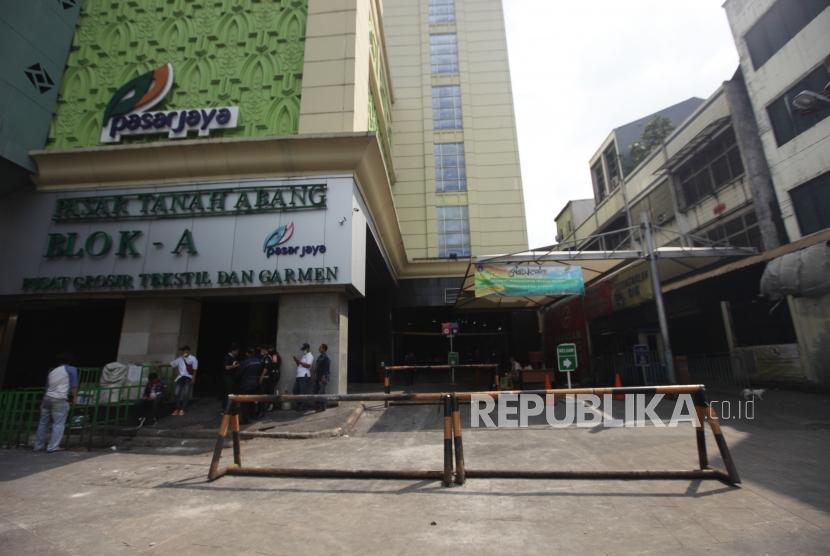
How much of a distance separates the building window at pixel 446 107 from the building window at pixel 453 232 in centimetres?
616

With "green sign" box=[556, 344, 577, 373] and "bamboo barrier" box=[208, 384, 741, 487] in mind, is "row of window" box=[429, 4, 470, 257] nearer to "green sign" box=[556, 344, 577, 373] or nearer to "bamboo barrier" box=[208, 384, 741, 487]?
"green sign" box=[556, 344, 577, 373]

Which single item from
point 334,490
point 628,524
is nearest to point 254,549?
point 334,490

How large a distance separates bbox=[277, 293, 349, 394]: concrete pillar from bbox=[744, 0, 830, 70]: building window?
16.6 meters

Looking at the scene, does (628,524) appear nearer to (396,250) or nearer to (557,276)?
(557,276)

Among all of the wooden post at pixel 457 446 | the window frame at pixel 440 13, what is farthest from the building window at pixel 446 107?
the wooden post at pixel 457 446

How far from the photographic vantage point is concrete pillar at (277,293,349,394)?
10.4m

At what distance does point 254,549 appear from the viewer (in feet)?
9.70

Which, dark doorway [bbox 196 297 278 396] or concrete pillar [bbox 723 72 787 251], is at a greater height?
concrete pillar [bbox 723 72 787 251]

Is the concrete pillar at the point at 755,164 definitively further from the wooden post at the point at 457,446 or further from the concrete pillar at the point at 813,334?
the wooden post at the point at 457,446

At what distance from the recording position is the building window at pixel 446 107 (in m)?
25.9

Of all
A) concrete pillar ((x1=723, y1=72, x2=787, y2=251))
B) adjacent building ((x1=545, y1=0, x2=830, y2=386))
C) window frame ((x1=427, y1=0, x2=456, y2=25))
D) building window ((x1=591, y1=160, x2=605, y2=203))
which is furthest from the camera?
window frame ((x1=427, y1=0, x2=456, y2=25))

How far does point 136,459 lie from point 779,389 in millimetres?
16525

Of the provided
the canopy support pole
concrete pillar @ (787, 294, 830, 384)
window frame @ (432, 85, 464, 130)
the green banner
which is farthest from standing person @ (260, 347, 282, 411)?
window frame @ (432, 85, 464, 130)

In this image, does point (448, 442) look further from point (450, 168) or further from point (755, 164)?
point (450, 168)
